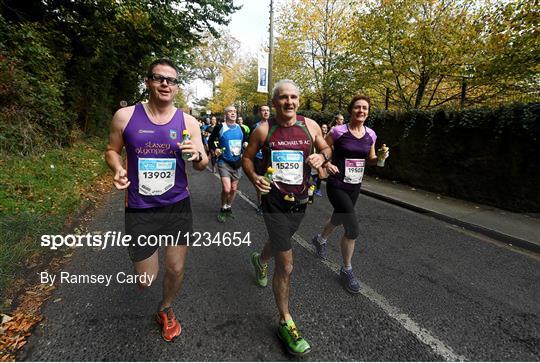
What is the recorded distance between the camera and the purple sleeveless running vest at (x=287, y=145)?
2.22 metres

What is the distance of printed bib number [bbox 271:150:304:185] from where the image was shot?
2234 mm

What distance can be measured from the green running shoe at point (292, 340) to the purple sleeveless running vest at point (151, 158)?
53.2 inches

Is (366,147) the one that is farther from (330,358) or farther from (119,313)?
(119,313)

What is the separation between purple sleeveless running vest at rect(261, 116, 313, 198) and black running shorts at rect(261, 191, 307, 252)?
0.10 metres

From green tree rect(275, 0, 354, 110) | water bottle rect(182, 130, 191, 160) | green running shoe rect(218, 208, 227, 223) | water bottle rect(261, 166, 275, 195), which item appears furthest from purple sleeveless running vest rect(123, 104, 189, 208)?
green tree rect(275, 0, 354, 110)

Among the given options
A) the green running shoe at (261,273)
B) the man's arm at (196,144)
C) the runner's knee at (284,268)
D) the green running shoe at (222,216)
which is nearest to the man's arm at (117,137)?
the man's arm at (196,144)

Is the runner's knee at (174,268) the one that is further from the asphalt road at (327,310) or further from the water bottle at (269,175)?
the water bottle at (269,175)

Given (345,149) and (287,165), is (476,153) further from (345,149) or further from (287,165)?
(287,165)

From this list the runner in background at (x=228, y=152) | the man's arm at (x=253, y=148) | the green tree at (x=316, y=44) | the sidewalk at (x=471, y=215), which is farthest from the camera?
the green tree at (x=316, y=44)

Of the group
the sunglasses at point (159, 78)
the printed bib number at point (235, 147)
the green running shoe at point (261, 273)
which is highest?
the sunglasses at point (159, 78)

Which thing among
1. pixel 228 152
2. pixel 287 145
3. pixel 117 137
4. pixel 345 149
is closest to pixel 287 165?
pixel 287 145

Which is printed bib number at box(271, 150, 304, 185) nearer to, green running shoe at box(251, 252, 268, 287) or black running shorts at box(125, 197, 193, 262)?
black running shorts at box(125, 197, 193, 262)

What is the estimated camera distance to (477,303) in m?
2.77

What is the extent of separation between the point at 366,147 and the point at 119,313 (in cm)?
306
